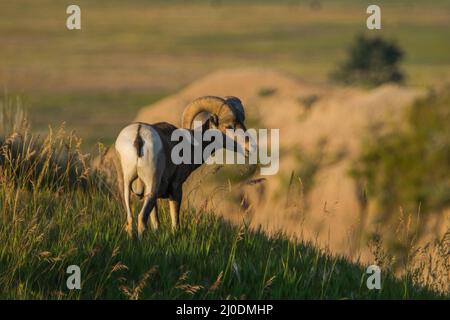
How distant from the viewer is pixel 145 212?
1078 centimetres

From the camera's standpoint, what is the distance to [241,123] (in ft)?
37.8

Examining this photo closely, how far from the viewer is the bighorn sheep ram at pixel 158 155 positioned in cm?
1058

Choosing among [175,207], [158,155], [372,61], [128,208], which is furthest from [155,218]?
[372,61]

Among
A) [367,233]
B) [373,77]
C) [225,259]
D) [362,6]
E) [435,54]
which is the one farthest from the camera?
[362,6]

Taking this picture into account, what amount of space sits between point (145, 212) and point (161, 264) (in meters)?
0.66

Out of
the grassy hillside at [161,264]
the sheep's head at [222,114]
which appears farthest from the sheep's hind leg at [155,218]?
the sheep's head at [222,114]

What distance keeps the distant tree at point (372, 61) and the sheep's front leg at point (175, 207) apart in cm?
3802

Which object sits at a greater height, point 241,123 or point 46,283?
point 241,123

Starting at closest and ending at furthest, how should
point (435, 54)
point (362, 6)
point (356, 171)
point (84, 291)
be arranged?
1. point (84, 291)
2. point (356, 171)
3. point (435, 54)
4. point (362, 6)

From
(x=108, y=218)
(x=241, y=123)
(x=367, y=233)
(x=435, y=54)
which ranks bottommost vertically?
(x=367, y=233)

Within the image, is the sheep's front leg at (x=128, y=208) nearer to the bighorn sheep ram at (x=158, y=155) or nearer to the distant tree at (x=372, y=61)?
the bighorn sheep ram at (x=158, y=155)

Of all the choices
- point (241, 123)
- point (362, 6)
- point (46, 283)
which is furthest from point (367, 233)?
point (362, 6)

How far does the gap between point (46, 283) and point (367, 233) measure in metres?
16.2
